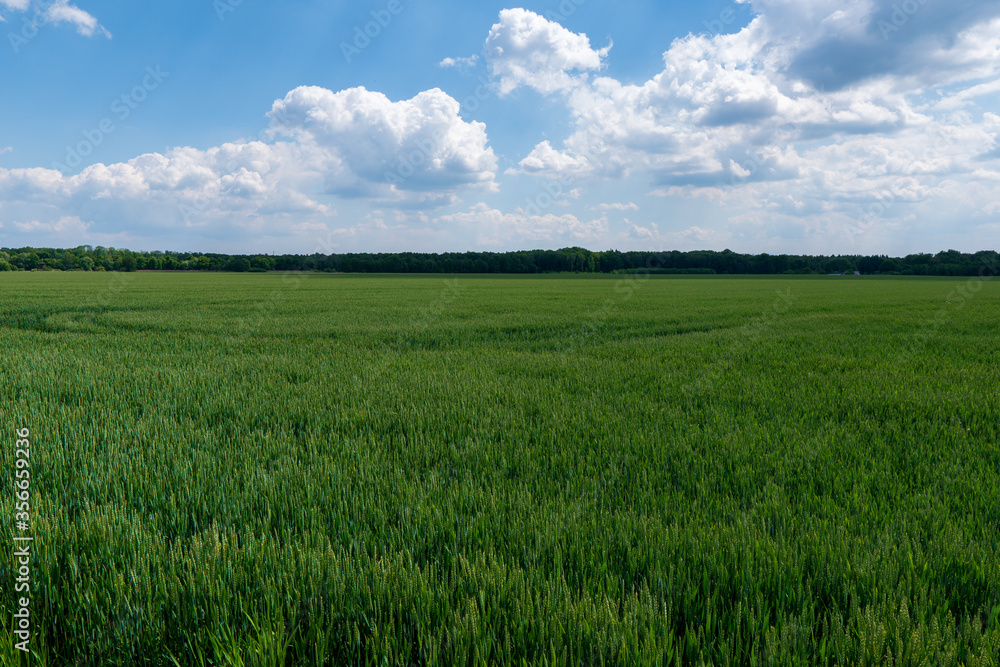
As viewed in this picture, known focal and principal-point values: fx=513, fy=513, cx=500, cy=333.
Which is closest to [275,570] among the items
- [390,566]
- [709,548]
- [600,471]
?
[390,566]

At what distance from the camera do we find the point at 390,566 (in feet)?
10.2

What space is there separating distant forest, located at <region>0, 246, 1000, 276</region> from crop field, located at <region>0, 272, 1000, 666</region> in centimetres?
12152

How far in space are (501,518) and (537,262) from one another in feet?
436

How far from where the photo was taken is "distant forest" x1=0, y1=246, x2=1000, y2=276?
131 metres

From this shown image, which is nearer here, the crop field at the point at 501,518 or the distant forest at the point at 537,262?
the crop field at the point at 501,518

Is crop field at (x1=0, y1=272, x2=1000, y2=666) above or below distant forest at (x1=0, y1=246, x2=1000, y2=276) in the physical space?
below

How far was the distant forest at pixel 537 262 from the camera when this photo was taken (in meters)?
131

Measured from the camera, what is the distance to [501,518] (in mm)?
3936

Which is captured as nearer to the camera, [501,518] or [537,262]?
[501,518]

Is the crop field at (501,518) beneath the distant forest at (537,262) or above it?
beneath

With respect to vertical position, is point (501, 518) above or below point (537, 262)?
below

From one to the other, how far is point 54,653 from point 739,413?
25.1ft

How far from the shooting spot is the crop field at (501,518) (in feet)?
8.46

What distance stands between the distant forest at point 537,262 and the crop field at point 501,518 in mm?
121520
